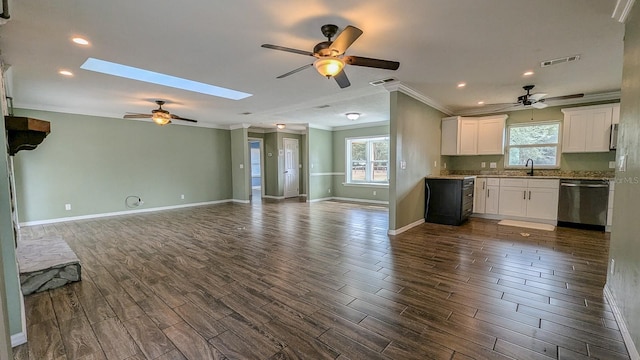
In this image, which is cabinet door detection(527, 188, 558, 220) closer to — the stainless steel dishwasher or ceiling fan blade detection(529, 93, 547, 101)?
the stainless steel dishwasher

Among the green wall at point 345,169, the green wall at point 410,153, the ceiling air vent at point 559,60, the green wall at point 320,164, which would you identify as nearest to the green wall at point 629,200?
the ceiling air vent at point 559,60

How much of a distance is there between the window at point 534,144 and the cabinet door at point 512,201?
731mm

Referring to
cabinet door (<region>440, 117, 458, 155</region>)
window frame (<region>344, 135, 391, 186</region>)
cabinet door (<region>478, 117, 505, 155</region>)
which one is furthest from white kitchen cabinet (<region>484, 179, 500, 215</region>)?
window frame (<region>344, 135, 391, 186</region>)

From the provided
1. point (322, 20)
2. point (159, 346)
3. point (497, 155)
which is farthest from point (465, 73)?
point (159, 346)

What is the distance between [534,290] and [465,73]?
2.73 meters

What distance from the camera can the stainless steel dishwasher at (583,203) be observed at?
457 centimetres

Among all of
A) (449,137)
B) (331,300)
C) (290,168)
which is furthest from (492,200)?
(290,168)

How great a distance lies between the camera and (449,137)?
5.89 meters

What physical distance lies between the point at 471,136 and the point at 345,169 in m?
3.92

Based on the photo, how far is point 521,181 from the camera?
5277mm

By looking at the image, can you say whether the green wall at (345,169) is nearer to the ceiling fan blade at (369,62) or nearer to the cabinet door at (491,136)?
the cabinet door at (491,136)

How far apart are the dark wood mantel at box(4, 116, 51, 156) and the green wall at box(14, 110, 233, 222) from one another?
166 inches

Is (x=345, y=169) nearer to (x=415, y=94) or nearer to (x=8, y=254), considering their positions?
(x=415, y=94)

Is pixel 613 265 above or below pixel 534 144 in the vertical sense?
below
